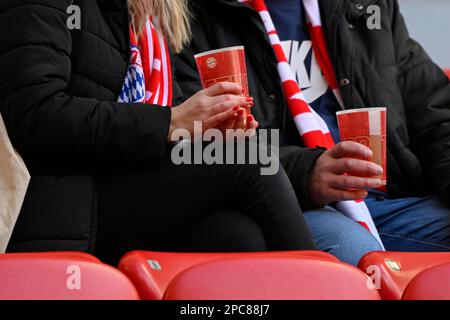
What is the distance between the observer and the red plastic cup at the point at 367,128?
5.27ft

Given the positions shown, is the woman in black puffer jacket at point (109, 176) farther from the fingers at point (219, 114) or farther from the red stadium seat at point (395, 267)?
the red stadium seat at point (395, 267)

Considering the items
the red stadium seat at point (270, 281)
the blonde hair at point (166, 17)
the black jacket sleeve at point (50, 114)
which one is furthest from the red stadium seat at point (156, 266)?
the blonde hair at point (166, 17)

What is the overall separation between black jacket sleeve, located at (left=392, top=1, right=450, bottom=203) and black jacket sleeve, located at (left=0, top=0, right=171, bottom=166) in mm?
827

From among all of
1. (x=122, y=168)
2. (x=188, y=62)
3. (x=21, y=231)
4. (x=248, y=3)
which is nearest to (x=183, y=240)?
(x=122, y=168)

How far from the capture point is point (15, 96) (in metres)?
1.44

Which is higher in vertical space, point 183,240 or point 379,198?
point 183,240

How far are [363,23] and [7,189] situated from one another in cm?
109

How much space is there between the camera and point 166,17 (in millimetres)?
1802

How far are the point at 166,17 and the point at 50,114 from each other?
0.46 m

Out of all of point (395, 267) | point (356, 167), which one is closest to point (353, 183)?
point (356, 167)

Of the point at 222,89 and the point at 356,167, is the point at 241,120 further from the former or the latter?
the point at 356,167

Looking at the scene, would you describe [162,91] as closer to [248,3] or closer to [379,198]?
[248,3]

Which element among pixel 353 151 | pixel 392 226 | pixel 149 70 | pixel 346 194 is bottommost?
pixel 392 226

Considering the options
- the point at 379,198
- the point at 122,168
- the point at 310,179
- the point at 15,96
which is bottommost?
the point at 379,198
